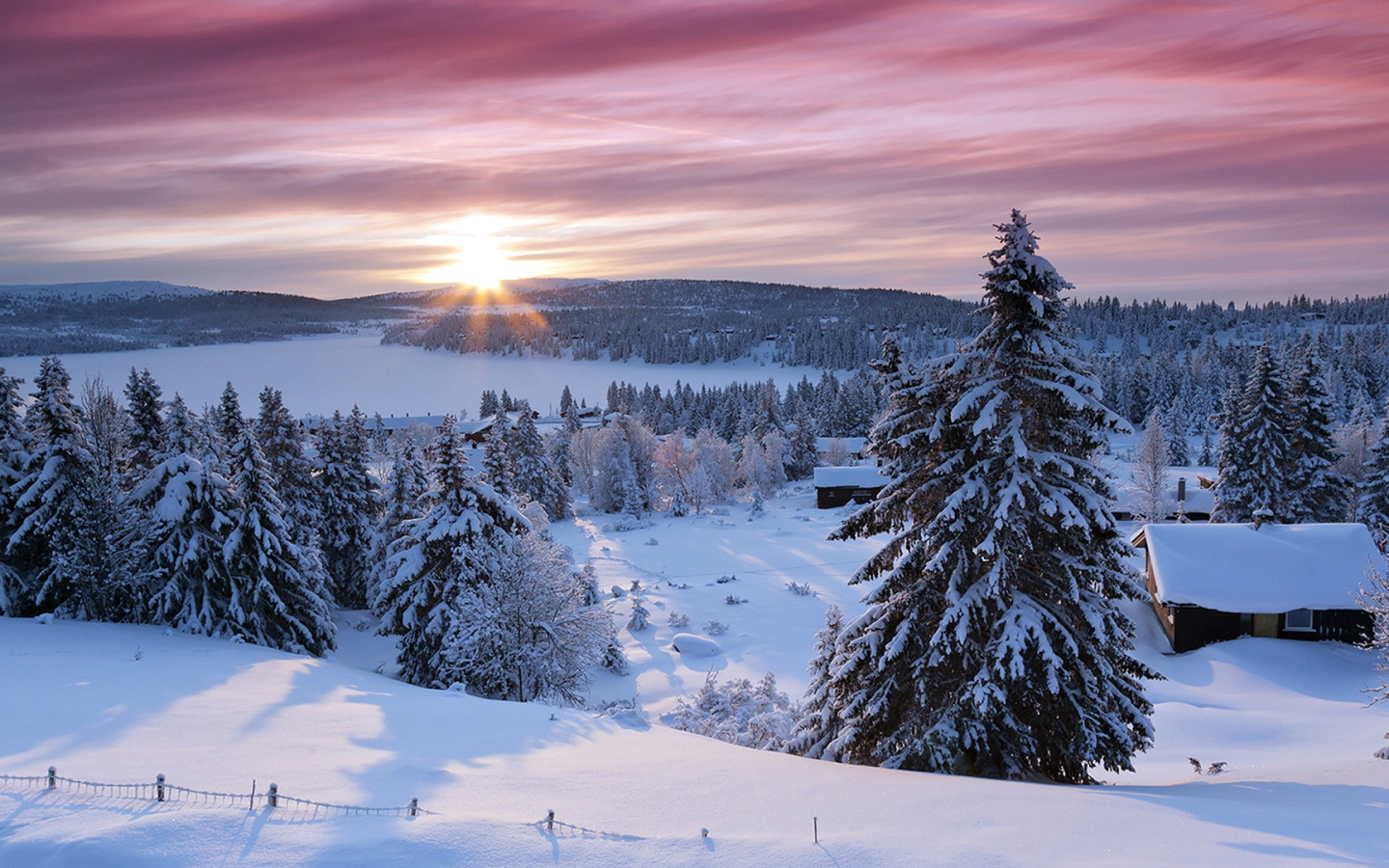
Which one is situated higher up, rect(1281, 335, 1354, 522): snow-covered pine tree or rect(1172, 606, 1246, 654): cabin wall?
rect(1281, 335, 1354, 522): snow-covered pine tree

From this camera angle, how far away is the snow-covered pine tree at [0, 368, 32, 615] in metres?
25.1

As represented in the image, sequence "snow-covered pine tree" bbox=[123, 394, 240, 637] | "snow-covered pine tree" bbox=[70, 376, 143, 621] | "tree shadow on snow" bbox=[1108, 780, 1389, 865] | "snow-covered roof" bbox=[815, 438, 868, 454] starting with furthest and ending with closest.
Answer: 1. "snow-covered roof" bbox=[815, 438, 868, 454]
2. "snow-covered pine tree" bbox=[70, 376, 143, 621]
3. "snow-covered pine tree" bbox=[123, 394, 240, 637]
4. "tree shadow on snow" bbox=[1108, 780, 1389, 865]

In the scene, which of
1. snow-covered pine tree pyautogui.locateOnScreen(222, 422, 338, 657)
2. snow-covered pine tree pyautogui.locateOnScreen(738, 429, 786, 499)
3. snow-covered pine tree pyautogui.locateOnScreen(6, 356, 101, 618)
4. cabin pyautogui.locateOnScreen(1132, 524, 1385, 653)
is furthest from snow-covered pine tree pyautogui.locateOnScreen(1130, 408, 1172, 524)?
snow-covered pine tree pyautogui.locateOnScreen(6, 356, 101, 618)

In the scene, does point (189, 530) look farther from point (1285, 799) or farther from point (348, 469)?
point (1285, 799)

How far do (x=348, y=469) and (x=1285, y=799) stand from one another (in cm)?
3827

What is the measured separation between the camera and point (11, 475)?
84.0 feet

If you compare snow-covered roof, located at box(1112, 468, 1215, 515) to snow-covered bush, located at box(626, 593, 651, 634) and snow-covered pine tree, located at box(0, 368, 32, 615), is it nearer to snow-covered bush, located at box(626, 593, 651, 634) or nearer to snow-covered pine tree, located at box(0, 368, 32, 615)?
snow-covered bush, located at box(626, 593, 651, 634)

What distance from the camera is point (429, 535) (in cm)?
2489

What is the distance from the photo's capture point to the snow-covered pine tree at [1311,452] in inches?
1485

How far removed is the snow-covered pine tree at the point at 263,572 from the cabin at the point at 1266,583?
33980mm

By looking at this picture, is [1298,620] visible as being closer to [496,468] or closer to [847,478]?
[496,468]

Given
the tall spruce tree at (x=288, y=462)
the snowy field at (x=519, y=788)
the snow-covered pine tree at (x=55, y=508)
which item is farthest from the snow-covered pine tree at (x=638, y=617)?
the snow-covered pine tree at (x=55, y=508)

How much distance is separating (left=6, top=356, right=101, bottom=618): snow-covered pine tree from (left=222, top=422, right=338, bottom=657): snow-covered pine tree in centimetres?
456

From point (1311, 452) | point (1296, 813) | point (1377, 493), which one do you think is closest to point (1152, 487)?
point (1377, 493)
